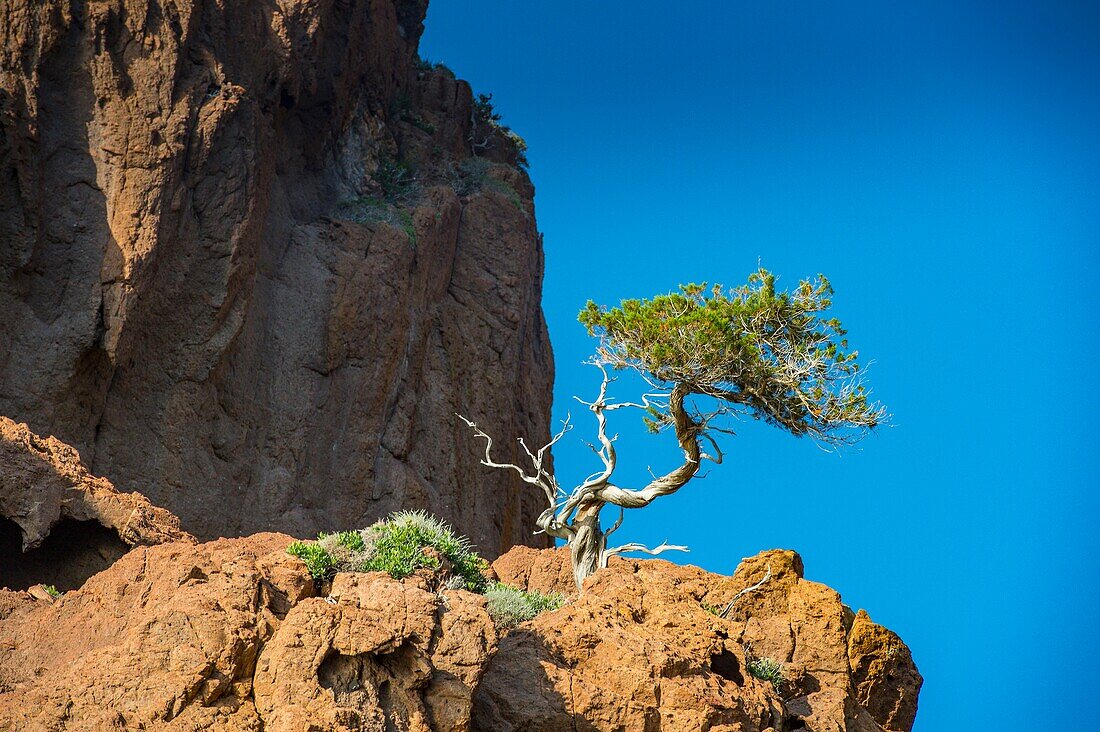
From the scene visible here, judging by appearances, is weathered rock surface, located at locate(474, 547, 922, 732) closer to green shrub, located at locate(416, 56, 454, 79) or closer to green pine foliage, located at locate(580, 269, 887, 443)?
green pine foliage, located at locate(580, 269, 887, 443)

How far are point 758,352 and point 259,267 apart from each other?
12.1 metres

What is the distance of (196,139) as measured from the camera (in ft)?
74.2

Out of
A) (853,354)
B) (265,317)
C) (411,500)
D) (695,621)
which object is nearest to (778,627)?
(695,621)

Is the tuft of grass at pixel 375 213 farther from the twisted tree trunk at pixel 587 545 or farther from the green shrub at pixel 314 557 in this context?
the green shrub at pixel 314 557

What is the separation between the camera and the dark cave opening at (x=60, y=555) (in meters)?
14.1

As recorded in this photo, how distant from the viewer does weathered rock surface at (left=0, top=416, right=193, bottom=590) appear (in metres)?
13.1

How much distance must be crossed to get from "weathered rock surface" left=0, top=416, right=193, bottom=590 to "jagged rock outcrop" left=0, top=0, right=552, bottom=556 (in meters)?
6.32

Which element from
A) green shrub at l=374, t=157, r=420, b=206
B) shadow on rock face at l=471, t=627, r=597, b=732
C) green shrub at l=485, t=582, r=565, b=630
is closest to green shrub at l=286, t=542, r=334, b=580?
green shrub at l=485, t=582, r=565, b=630

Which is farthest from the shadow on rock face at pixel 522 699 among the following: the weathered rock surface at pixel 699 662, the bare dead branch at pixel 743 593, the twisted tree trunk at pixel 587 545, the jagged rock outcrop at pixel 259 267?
the jagged rock outcrop at pixel 259 267

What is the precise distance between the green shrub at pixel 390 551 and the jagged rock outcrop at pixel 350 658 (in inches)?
14.6

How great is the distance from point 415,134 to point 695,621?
21.7 metres

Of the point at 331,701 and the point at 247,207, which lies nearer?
the point at 331,701

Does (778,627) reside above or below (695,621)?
above

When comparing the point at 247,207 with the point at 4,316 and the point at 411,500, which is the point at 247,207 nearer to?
the point at 4,316
